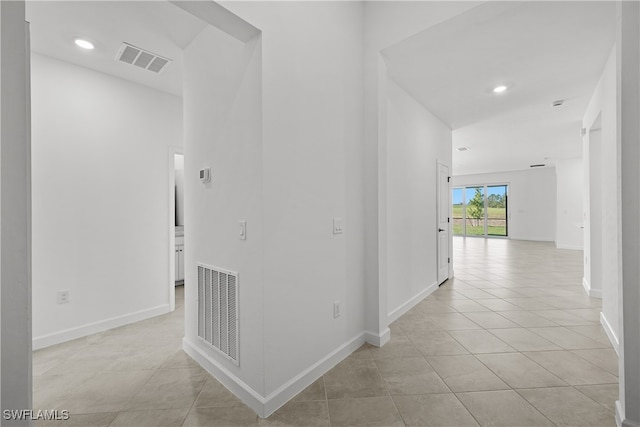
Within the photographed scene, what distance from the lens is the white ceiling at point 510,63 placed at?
2186 mm

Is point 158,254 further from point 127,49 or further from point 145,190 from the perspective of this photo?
point 127,49

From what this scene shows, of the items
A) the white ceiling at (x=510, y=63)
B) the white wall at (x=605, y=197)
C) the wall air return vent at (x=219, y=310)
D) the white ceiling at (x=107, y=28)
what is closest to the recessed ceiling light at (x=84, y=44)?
the white ceiling at (x=107, y=28)

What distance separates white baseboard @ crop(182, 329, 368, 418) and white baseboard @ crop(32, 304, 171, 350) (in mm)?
1119

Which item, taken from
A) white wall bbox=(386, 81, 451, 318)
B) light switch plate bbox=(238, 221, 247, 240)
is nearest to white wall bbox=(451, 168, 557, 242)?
white wall bbox=(386, 81, 451, 318)

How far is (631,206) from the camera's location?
1.45 metres

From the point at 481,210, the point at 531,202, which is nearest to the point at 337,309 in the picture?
the point at 531,202

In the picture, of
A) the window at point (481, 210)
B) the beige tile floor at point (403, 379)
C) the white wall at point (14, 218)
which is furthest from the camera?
the window at point (481, 210)

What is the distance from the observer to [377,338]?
2.50 meters

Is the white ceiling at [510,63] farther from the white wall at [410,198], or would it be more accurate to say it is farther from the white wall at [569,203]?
the white wall at [569,203]

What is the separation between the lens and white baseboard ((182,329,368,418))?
1708mm

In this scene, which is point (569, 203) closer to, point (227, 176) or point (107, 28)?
point (227, 176)

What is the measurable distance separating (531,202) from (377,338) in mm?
10784

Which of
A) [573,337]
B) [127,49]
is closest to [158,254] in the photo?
[127,49]

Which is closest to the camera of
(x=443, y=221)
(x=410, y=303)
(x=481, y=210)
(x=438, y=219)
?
(x=410, y=303)
